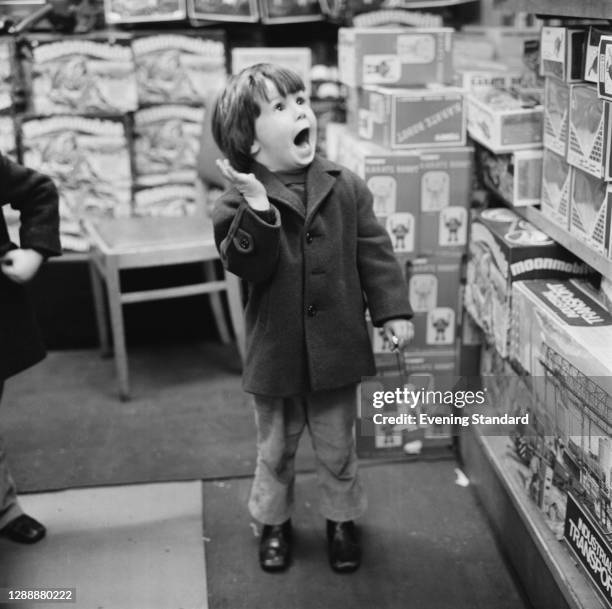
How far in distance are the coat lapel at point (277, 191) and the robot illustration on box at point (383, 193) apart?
536 millimetres

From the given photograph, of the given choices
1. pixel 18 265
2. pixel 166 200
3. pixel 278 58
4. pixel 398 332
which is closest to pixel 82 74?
pixel 166 200

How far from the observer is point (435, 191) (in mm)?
2326

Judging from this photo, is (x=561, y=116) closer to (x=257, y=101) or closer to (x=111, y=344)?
(x=257, y=101)

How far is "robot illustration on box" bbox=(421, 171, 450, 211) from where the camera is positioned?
91.1 inches

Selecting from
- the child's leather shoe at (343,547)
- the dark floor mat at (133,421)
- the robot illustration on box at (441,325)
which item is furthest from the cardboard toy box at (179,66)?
the child's leather shoe at (343,547)

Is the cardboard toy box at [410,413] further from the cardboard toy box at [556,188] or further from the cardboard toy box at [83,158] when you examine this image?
the cardboard toy box at [83,158]

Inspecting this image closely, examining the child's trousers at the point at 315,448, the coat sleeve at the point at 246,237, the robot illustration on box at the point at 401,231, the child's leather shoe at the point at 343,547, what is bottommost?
the child's leather shoe at the point at 343,547

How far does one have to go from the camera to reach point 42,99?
3.10 metres

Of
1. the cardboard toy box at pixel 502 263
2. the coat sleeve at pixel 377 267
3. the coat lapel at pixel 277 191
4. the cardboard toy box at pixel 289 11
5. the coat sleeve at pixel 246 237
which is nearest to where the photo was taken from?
the coat sleeve at pixel 246 237

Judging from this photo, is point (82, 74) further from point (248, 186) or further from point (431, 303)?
point (248, 186)

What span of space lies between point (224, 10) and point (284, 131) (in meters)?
1.59

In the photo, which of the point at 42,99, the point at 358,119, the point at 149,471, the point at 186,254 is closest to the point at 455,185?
the point at 358,119

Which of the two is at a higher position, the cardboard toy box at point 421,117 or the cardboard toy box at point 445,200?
the cardboard toy box at point 421,117

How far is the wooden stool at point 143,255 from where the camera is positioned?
2797 millimetres
